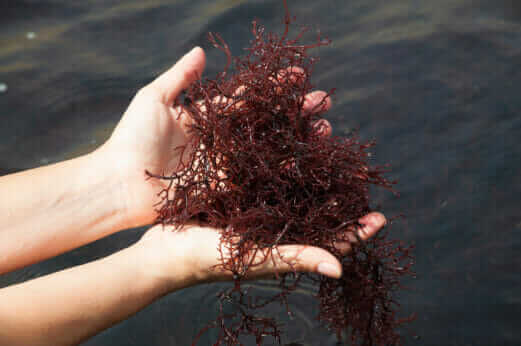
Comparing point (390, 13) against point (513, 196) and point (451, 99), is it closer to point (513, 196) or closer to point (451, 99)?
point (451, 99)

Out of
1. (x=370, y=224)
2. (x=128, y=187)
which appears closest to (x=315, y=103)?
(x=370, y=224)

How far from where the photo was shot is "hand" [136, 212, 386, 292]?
1.78m

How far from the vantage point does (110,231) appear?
7.95ft

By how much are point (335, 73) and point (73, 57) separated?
1.90 meters

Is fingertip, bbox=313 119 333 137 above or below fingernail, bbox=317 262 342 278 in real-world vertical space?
above

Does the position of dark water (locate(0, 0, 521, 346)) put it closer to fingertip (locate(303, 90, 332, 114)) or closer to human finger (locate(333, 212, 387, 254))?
human finger (locate(333, 212, 387, 254))

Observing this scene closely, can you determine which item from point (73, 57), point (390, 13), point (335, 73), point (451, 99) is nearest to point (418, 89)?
point (451, 99)

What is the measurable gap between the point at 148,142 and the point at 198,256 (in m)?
0.61

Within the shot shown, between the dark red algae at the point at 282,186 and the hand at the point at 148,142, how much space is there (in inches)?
8.3

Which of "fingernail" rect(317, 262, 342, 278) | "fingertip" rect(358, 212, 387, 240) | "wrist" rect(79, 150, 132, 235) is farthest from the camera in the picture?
"wrist" rect(79, 150, 132, 235)

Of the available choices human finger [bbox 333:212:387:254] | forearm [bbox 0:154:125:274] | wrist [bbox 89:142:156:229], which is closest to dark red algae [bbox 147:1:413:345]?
human finger [bbox 333:212:387:254]

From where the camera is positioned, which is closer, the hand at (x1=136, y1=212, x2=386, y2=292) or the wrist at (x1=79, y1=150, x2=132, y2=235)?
the hand at (x1=136, y1=212, x2=386, y2=292)

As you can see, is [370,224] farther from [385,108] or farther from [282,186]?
[385,108]

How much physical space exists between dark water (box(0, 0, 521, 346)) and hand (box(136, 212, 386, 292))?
0.51 metres
